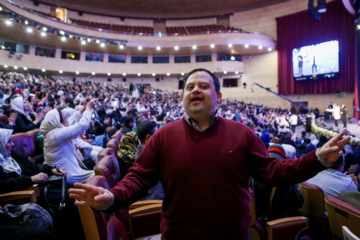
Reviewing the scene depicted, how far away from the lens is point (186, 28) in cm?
1717

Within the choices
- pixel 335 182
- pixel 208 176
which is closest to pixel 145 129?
pixel 208 176

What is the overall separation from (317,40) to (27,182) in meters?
14.9

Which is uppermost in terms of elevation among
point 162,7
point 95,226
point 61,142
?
point 162,7

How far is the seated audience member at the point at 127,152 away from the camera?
2.06 meters

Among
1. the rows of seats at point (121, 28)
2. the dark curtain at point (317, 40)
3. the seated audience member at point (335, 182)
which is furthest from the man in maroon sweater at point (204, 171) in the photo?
the rows of seats at point (121, 28)

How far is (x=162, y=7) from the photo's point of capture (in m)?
15.8

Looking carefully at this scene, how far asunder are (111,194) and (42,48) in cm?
1642

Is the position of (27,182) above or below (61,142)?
below

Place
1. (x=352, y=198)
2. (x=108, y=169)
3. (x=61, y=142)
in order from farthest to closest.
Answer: (x=61, y=142) < (x=108, y=169) < (x=352, y=198)

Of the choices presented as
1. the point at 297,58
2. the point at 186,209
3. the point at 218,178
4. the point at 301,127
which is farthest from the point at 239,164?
the point at 297,58

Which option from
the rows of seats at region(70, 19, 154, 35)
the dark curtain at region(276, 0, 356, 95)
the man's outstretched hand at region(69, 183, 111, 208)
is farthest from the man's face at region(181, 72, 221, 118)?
the rows of seats at region(70, 19, 154, 35)

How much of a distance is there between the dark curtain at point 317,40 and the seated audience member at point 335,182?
41.0 ft

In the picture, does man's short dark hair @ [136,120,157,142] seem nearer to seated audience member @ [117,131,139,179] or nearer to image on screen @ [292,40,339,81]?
seated audience member @ [117,131,139,179]

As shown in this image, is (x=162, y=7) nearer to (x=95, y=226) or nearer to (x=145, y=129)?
(x=145, y=129)
